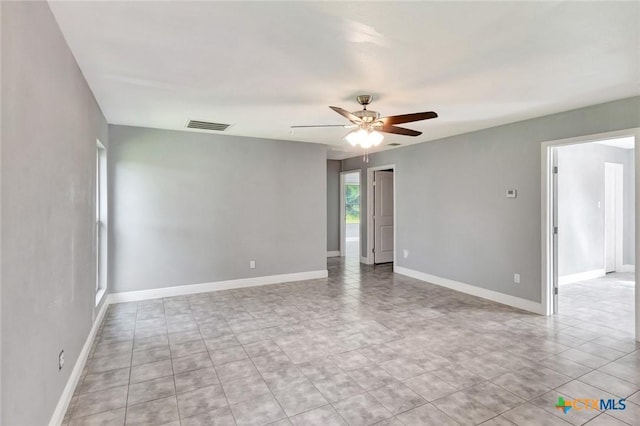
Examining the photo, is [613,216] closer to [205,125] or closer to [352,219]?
[205,125]

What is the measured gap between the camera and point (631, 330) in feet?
12.1

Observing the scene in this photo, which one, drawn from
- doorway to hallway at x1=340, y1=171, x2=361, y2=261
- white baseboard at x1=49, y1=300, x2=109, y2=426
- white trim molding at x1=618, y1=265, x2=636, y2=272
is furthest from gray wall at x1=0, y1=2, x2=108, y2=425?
white trim molding at x1=618, y1=265, x2=636, y2=272

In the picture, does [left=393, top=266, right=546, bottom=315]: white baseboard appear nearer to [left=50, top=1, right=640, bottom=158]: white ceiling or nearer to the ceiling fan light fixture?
[left=50, top=1, right=640, bottom=158]: white ceiling

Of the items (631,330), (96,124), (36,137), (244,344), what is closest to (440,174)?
(631,330)

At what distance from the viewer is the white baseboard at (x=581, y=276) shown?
577cm

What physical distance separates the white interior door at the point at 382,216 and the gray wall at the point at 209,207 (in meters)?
1.75

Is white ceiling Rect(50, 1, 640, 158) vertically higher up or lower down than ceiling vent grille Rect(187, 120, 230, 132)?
lower down

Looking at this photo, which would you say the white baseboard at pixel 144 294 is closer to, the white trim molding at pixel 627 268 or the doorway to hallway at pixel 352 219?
the doorway to hallway at pixel 352 219

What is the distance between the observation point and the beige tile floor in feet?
7.50

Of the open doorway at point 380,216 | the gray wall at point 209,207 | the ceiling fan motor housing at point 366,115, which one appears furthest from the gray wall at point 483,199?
the ceiling fan motor housing at point 366,115

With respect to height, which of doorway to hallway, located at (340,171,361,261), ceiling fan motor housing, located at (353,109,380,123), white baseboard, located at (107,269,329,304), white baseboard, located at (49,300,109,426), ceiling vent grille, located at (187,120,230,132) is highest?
ceiling vent grille, located at (187,120,230,132)

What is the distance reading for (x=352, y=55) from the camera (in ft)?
8.11

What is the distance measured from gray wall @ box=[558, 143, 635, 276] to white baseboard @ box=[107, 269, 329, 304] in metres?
4.20

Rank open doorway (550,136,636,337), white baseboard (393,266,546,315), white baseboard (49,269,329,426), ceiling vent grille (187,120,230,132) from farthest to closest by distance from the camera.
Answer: open doorway (550,136,636,337)
ceiling vent grille (187,120,230,132)
white baseboard (393,266,546,315)
white baseboard (49,269,329,426)
